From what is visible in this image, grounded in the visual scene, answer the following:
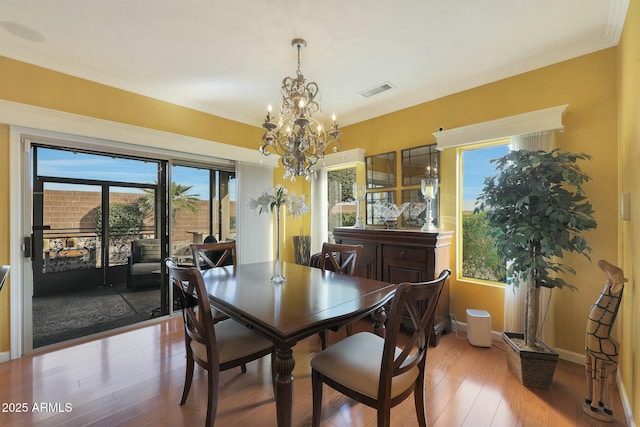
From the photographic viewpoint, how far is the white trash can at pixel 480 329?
259 cm

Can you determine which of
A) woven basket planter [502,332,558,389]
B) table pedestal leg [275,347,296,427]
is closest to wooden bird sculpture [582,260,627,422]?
woven basket planter [502,332,558,389]

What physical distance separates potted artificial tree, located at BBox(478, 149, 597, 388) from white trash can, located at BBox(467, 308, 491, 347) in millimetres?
371

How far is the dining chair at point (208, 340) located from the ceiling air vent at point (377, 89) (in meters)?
2.76

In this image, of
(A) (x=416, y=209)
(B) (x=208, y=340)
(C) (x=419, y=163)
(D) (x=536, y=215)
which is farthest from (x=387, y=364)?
(C) (x=419, y=163)

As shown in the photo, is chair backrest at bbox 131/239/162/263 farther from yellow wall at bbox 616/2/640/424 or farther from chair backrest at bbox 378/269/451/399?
yellow wall at bbox 616/2/640/424

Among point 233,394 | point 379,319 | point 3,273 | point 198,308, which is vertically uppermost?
point 3,273

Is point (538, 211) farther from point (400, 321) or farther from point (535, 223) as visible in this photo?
point (400, 321)

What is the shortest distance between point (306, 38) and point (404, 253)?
226cm

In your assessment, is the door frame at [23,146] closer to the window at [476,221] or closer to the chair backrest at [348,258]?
the chair backrest at [348,258]

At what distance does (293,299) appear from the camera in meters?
1.60

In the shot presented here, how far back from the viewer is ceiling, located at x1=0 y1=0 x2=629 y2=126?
1.88 metres

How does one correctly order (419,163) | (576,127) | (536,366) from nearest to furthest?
(536,366)
(576,127)
(419,163)

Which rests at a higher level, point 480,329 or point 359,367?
point 359,367

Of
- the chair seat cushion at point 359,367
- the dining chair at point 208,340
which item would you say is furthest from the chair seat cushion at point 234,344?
the chair seat cushion at point 359,367
